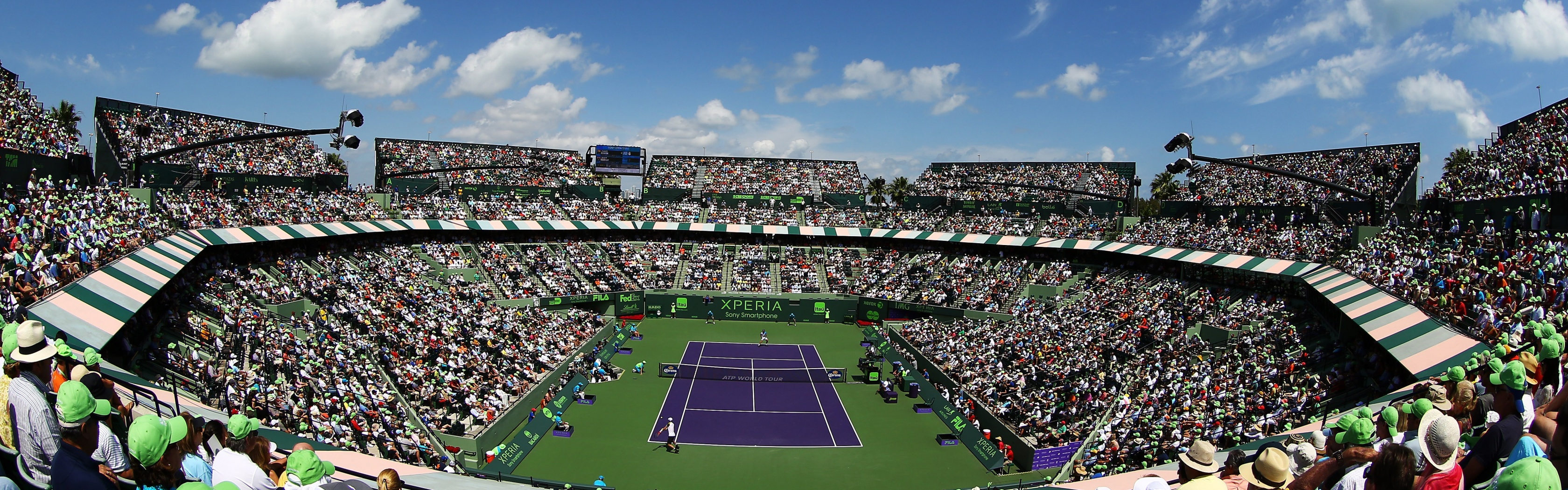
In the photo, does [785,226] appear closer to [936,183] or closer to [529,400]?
[936,183]

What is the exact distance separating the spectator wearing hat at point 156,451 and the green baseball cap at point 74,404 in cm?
26

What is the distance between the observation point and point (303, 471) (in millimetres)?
5465

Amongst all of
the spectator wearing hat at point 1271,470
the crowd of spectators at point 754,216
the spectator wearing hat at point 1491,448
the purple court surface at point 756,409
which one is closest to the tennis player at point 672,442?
the purple court surface at point 756,409

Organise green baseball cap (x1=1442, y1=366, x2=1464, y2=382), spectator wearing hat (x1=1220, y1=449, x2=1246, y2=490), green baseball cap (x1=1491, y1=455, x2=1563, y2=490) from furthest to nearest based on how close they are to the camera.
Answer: green baseball cap (x1=1442, y1=366, x2=1464, y2=382), spectator wearing hat (x1=1220, y1=449, x2=1246, y2=490), green baseball cap (x1=1491, y1=455, x2=1563, y2=490)

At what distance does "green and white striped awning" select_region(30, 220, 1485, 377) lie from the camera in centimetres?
1570

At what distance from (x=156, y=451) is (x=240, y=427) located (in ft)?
5.82

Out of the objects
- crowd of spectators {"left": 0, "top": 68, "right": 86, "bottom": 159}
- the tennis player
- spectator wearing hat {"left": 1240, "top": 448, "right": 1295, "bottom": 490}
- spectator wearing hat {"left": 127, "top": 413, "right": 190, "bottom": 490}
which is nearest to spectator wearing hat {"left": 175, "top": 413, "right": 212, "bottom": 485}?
spectator wearing hat {"left": 127, "top": 413, "right": 190, "bottom": 490}

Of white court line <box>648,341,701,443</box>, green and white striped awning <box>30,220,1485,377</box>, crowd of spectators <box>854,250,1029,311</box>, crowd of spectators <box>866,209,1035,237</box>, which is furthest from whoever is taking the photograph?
crowd of spectators <box>866,209,1035,237</box>

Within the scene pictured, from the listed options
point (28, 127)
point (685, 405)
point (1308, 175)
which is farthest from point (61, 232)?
point (1308, 175)

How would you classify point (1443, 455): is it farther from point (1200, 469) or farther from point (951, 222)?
point (951, 222)

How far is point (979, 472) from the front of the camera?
2211 centimetres

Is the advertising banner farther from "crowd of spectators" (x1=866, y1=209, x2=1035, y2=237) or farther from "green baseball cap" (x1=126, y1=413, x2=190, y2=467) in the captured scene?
"crowd of spectators" (x1=866, y1=209, x2=1035, y2=237)

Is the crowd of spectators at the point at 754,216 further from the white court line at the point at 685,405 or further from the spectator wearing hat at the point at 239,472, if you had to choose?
the spectator wearing hat at the point at 239,472

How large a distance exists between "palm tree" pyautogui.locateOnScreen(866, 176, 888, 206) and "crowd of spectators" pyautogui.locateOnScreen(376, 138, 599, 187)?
2731 centimetres
